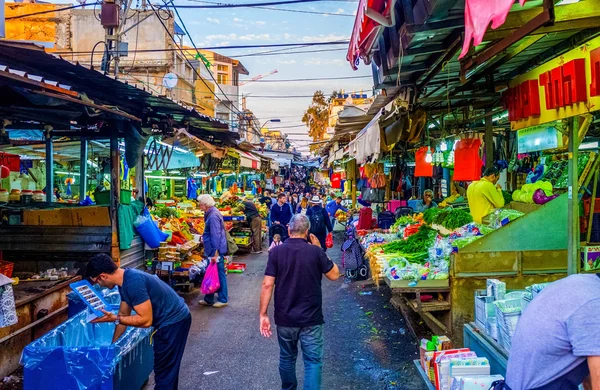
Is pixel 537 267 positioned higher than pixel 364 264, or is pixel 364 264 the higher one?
pixel 537 267

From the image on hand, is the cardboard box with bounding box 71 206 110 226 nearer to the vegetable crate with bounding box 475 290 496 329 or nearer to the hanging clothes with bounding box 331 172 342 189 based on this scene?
the vegetable crate with bounding box 475 290 496 329

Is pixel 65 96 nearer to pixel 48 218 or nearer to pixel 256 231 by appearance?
pixel 48 218

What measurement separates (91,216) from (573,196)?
685cm

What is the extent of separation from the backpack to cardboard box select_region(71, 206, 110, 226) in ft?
16.6

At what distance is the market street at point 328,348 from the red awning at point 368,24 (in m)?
3.83

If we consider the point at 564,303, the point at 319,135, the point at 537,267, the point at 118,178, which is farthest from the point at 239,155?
the point at 319,135

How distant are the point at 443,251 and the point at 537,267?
1152 millimetres

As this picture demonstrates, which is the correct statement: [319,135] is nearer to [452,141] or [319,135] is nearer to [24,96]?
[452,141]

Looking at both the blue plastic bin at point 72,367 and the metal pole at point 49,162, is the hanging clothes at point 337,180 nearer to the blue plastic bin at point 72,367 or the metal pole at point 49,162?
the metal pole at point 49,162

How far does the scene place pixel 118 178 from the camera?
7.88m

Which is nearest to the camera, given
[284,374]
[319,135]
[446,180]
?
[284,374]

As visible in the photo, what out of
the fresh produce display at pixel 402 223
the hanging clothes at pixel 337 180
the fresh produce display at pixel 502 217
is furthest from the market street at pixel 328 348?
the hanging clothes at pixel 337 180

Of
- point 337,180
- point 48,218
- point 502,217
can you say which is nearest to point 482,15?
point 502,217

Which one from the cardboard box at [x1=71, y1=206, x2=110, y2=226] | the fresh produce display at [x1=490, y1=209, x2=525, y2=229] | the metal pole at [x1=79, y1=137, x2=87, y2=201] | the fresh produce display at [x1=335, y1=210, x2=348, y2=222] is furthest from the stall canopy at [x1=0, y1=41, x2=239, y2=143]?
the fresh produce display at [x1=335, y1=210, x2=348, y2=222]
